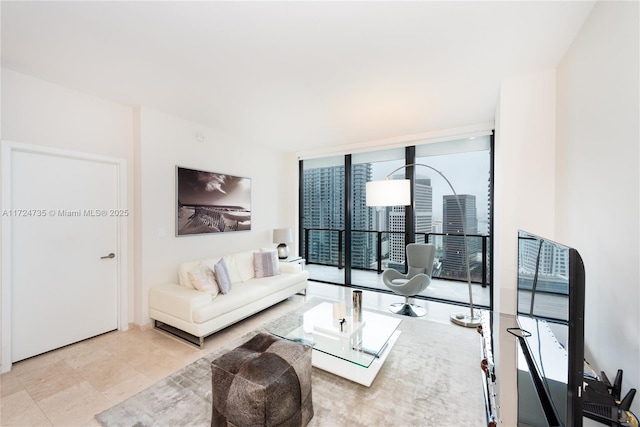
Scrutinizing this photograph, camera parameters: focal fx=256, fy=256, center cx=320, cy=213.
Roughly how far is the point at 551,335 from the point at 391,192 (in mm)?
1967

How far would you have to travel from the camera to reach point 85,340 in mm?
2756

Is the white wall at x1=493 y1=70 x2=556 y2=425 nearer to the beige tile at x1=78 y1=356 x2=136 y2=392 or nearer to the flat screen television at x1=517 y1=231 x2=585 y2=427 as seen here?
the flat screen television at x1=517 y1=231 x2=585 y2=427

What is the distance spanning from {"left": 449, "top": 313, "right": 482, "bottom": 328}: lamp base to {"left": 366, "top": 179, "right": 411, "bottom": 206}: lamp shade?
164 centimetres

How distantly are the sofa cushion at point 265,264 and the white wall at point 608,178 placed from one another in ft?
10.9

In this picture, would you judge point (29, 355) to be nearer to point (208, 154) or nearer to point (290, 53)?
point (208, 154)

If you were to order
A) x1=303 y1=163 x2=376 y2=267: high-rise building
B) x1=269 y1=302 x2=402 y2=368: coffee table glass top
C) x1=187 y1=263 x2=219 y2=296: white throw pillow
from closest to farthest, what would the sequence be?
x1=269 y1=302 x2=402 y2=368: coffee table glass top < x1=187 y1=263 x2=219 y2=296: white throw pillow < x1=303 y1=163 x2=376 y2=267: high-rise building

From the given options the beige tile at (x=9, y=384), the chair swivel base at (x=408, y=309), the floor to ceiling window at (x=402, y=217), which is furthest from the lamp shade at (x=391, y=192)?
the beige tile at (x=9, y=384)

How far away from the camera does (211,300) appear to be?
2797 mm

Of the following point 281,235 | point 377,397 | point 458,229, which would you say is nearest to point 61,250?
point 281,235

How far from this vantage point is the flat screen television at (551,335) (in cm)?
80

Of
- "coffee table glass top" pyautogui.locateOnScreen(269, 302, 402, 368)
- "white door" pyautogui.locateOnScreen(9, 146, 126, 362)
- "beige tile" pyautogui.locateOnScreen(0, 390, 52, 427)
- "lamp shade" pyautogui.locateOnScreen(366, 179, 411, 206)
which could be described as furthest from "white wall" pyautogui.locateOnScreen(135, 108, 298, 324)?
"lamp shade" pyautogui.locateOnScreen(366, 179, 411, 206)

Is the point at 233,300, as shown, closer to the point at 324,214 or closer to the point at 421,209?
the point at 324,214

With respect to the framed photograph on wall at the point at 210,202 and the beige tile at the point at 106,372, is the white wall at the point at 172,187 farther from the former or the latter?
the beige tile at the point at 106,372

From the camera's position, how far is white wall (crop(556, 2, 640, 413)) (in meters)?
1.24
